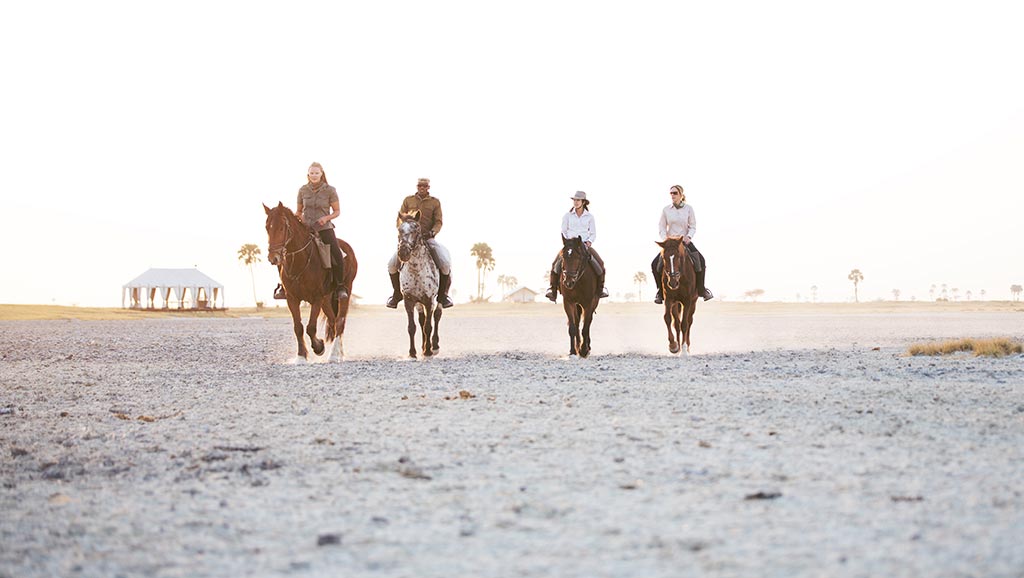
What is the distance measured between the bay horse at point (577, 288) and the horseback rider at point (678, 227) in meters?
1.35

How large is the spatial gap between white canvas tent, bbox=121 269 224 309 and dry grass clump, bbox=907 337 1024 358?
250ft

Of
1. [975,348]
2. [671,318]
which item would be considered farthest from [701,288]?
[975,348]

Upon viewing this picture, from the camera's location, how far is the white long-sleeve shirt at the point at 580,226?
720 inches

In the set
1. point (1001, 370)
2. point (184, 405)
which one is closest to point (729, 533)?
point (184, 405)

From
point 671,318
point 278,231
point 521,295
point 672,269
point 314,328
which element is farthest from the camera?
point 521,295

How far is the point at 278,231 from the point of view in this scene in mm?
16172

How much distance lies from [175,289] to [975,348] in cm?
8153

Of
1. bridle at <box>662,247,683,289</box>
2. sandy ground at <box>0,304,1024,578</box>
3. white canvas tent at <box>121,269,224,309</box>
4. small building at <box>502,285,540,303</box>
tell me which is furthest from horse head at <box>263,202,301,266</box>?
small building at <box>502,285,540,303</box>

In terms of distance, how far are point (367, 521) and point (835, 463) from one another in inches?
120

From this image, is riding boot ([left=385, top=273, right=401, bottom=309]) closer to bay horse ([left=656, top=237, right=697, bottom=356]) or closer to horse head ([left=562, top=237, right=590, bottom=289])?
horse head ([left=562, top=237, right=590, bottom=289])

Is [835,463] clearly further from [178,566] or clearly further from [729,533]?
[178,566]

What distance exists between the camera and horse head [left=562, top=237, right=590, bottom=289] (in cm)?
1764

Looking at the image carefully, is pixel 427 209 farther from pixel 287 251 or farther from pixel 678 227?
pixel 678 227

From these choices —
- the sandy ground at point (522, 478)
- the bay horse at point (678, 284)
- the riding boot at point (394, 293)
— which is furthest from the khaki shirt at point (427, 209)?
the sandy ground at point (522, 478)
